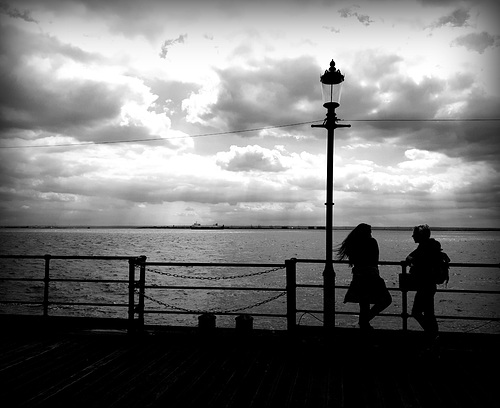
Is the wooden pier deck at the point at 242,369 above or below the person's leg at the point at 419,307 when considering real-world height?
below

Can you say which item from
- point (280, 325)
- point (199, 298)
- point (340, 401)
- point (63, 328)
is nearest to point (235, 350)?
point (340, 401)

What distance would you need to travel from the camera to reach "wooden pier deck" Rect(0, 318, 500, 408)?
4.77 meters

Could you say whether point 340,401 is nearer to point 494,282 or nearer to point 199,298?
point 199,298

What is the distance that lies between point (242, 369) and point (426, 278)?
130 inches

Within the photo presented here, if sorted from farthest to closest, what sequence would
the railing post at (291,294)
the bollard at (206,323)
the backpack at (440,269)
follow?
the bollard at (206,323)
the railing post at (291,294)
the backpack at (440,269)

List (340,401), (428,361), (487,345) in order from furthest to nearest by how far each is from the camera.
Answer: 1. (487,345)
2. (428,361)
3. (340,401)

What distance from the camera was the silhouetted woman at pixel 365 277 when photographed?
21.7 feet

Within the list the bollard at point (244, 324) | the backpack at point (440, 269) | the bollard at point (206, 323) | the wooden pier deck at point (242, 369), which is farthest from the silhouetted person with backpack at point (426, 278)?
the bollard at point (206, 323)

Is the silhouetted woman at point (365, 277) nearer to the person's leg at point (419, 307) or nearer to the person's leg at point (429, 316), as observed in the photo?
the person's leg at point (419, 307)

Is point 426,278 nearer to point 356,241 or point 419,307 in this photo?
point 419,307

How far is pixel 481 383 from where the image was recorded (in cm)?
521

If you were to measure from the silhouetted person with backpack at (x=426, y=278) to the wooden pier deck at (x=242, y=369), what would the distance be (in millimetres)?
332

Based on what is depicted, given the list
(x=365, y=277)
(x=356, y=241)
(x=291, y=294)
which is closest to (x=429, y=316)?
(x=365, y=277)

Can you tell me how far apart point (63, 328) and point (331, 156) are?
611 cm
